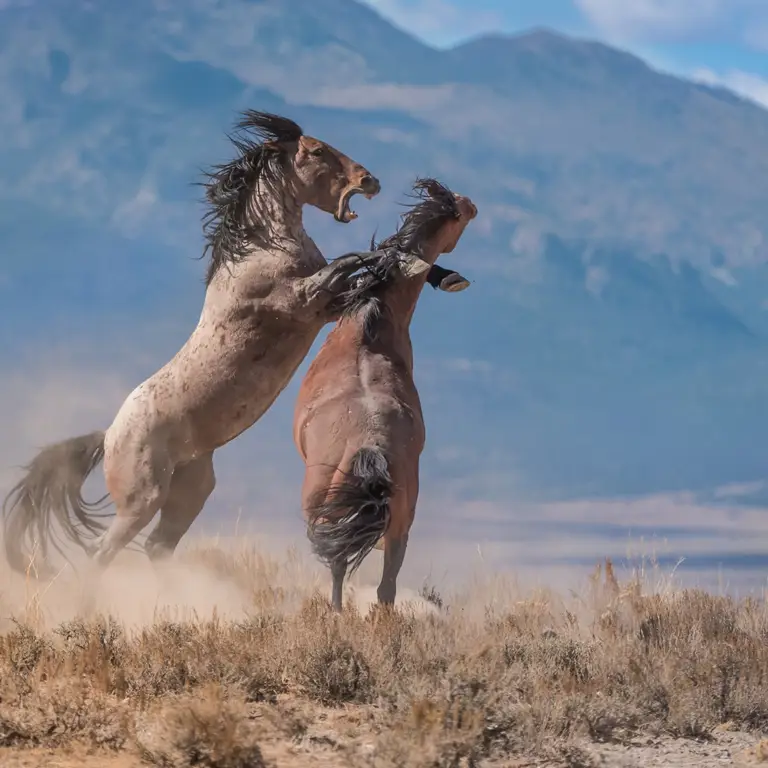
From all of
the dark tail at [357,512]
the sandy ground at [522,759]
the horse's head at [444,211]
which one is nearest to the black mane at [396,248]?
the horse's head at [444,211]

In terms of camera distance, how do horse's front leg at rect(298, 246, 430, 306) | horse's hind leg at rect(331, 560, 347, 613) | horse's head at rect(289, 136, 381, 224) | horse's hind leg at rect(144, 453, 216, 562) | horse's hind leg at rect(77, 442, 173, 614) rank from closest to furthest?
horse's hind leg at rect(331, 560, 347, 613)
horse's front leg at rect(298, 246, 430, 306)
horse's head at rect(289, 136, 381, 224)
horse's hind leg at rect(77, 442, 173, 614)
horse's hind leg at rect(144, 453, 216, 562)

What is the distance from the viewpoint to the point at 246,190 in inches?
360

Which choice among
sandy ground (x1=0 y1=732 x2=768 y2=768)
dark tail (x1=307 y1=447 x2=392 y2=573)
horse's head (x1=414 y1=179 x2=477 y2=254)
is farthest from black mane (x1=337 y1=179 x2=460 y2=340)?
sandy ground (x1=0 y1=732 x2=768 y2=768)

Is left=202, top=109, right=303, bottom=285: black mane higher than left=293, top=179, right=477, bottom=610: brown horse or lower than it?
higher

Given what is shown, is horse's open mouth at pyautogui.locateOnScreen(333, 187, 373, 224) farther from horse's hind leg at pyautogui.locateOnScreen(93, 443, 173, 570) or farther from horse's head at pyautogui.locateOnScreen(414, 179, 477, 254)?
horse's hind leg at pyautogui.locateOnScreen(93, 443, 173, 570)

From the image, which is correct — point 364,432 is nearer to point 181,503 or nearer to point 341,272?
point 341,272

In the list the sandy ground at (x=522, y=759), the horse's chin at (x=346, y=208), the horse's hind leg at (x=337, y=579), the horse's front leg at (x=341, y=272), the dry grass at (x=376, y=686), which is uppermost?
the horse's chin at (x=346, y=208)

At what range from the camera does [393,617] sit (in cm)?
676

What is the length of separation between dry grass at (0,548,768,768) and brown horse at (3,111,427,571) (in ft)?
5.48

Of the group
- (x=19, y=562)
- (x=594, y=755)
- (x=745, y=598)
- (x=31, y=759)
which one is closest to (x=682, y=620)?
(x=745, y=598)

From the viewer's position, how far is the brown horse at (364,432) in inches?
274

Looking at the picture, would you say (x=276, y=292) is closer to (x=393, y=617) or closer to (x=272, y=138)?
(x=272, y=138)

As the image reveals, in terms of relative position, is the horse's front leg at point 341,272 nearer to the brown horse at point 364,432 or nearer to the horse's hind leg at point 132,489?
the brown horse at point 364,432

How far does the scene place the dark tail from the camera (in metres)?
6.93
